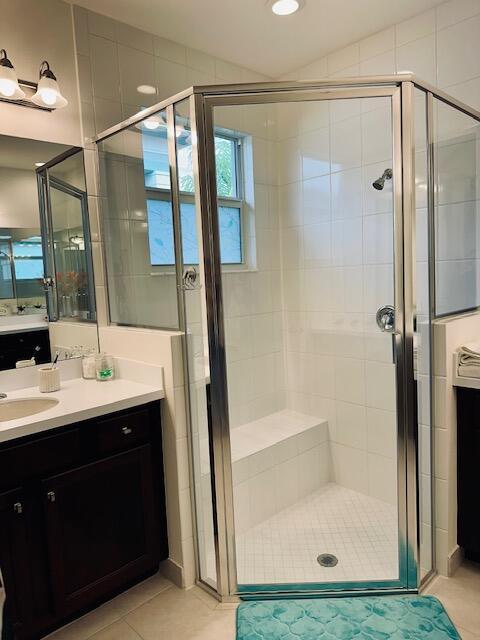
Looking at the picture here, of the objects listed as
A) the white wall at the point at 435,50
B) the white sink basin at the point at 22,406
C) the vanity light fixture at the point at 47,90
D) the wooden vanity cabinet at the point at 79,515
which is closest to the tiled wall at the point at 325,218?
the white wall at the point at 435,50

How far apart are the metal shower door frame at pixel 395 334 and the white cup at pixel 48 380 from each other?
28.4 inches

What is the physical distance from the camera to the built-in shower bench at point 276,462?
2.21m

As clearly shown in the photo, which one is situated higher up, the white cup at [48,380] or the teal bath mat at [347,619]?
the white cup at [48,380]

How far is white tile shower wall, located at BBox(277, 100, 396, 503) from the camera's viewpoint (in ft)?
7.66

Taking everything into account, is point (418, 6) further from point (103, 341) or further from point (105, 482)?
point (105, 482)

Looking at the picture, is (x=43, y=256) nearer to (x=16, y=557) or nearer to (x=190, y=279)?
(x=190, y=279)

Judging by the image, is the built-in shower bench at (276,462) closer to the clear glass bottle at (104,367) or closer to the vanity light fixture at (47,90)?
the clear glass bottle at (104,367)

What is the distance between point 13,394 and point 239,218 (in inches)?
54.0

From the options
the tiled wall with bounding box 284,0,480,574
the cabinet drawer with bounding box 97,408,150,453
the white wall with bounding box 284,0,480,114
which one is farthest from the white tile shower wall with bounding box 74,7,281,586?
the tiled wall with bounding box 284,0,480,574

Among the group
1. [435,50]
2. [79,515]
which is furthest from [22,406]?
[435,50]

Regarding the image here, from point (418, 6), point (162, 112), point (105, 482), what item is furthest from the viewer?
point (418, 6)

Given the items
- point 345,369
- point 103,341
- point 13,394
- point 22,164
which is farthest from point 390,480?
point 22,164

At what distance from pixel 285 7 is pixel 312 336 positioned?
5.60 feet

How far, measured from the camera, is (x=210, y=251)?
1.82 metres
